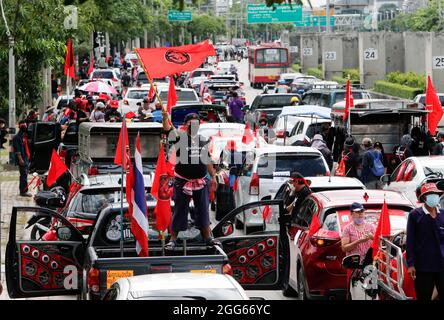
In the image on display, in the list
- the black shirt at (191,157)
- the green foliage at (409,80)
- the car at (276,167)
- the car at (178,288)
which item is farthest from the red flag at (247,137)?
the green foliage at (409,80)

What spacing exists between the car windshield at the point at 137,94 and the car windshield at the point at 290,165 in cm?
2622

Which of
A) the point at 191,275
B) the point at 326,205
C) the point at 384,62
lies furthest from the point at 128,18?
the point at 191,275

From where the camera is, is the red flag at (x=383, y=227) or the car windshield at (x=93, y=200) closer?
the red flag at (x=383, y=227)

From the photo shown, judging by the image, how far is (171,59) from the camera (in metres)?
20.8

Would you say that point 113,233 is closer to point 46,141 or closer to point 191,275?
point 191,275

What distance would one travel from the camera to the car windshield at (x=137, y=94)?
4770 centimetres

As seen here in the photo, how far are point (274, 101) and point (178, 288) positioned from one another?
33474 mm

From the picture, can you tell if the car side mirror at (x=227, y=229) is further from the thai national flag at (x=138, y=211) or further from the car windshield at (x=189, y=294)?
the car windshield at (x=189, y=294)

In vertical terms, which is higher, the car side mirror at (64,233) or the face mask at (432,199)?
the face mask at (432,199)

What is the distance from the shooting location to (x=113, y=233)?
44.2 ft

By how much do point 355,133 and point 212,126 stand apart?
3060mm

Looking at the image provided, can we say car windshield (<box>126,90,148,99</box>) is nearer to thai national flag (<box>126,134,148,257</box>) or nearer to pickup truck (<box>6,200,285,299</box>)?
pickup truck (<box>6,200,285,299</box>)

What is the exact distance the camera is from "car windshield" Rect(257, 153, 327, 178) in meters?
21.4

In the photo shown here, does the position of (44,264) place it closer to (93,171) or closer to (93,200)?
(93,200)
